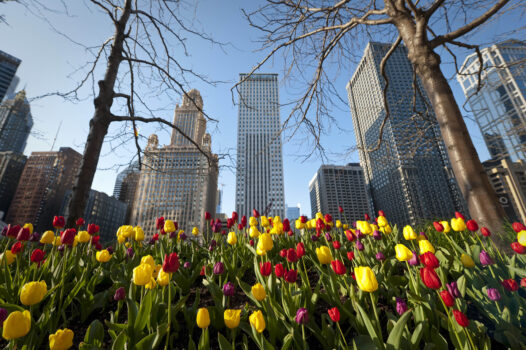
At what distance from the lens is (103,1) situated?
4.53 metres

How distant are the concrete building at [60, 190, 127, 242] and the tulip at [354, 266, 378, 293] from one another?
95.7m

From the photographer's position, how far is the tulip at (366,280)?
1.09 meters

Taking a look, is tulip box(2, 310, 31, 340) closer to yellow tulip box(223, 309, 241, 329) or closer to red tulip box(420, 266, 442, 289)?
yellow tulip box(223, 309, 241, 329)

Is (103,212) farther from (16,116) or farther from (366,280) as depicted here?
(366,280)

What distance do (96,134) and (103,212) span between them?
103142 millimetres

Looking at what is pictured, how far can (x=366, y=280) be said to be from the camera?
1.10 m

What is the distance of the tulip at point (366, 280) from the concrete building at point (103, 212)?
95.7 meters

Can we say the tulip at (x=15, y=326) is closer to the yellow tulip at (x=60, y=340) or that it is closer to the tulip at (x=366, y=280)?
the yellow tulip at (x=60, y=340)

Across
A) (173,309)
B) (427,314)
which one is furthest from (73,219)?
(427,314)

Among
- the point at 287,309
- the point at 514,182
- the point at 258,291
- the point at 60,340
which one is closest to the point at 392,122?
the point at 287,309

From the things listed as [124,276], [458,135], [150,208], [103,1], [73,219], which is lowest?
[124,276]

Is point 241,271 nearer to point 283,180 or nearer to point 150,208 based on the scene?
point 150,208

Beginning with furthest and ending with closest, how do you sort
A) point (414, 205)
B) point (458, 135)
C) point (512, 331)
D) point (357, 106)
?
point (414, 205)
point (357, 106)
point (458, 135)
point (512, 331)

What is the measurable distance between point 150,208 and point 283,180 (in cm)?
5743
